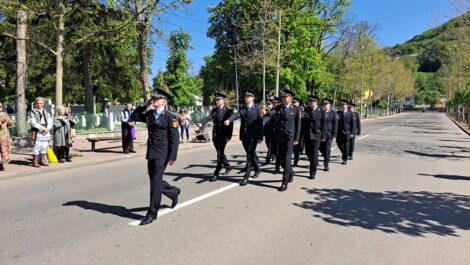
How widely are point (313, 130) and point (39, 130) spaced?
284 inches

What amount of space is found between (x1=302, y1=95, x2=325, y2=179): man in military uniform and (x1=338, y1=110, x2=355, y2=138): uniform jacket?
2304 millimetres

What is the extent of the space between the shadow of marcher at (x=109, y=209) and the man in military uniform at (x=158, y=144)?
1.57ft

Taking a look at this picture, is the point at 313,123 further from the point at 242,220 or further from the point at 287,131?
the point at 242,220

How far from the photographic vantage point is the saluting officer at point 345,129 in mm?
12164

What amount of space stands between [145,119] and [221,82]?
51519mm

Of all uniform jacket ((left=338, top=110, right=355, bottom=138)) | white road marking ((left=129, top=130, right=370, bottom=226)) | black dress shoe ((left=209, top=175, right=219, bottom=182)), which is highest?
uniform jacket ((left=338, top=110, right=355, bottom=138))

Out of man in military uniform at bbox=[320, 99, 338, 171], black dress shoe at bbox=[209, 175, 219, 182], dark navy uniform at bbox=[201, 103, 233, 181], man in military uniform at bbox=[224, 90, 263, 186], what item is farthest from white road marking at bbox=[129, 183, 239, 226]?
man in military uniform at bbox=[320, 99, 338, 171]

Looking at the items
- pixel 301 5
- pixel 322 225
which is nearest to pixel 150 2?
pixel 322 225

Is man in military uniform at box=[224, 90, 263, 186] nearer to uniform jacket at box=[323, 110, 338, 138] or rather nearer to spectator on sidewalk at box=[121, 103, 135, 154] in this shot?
uniform jacket at box=[323, 110, 338, 138]

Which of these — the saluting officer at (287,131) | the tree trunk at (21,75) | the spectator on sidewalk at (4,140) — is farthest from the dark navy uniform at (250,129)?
the tree trunk at (21,75)

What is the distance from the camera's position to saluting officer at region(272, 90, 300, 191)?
26.2ft

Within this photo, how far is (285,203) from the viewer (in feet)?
22.8

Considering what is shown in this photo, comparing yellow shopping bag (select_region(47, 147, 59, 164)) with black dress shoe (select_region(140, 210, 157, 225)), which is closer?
black dress shoe (select_region(140, 210, 157, 225))

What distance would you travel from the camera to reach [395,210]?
6.52 meters
